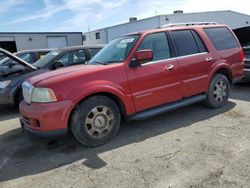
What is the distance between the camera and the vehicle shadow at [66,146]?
154 inches

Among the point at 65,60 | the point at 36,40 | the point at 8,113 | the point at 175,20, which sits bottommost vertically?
the point at 8,113

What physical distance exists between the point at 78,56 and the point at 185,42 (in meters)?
3.54

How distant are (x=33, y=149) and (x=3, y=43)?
1103 inches

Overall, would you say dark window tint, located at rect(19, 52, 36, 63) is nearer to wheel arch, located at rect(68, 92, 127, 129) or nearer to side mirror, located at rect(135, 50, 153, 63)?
wheel arch, located at rect(68, 92, 127, 129)

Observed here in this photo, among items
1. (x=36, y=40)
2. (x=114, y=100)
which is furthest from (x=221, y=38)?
(x=36, y=40)

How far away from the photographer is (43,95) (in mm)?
4109

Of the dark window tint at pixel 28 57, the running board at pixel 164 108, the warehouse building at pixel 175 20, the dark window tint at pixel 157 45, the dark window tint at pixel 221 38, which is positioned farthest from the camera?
the warehouse building at pixel 175 20

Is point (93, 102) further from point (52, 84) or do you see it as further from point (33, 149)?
point (33, 149)

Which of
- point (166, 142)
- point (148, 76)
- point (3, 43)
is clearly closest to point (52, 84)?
point (148, 76)

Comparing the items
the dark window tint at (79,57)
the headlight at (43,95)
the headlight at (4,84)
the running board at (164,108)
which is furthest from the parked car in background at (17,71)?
the running board at (164,108)

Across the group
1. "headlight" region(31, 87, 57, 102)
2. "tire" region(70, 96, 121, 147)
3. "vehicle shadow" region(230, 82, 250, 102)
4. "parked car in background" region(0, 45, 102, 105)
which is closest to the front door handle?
"tire" region(70, 96, 121, 147)

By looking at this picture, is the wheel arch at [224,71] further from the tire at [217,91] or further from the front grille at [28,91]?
the front grille at [28,91]

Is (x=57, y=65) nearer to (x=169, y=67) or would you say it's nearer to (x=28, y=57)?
(x=169, y=67)

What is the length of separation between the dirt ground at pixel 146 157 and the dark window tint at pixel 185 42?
1317mm
